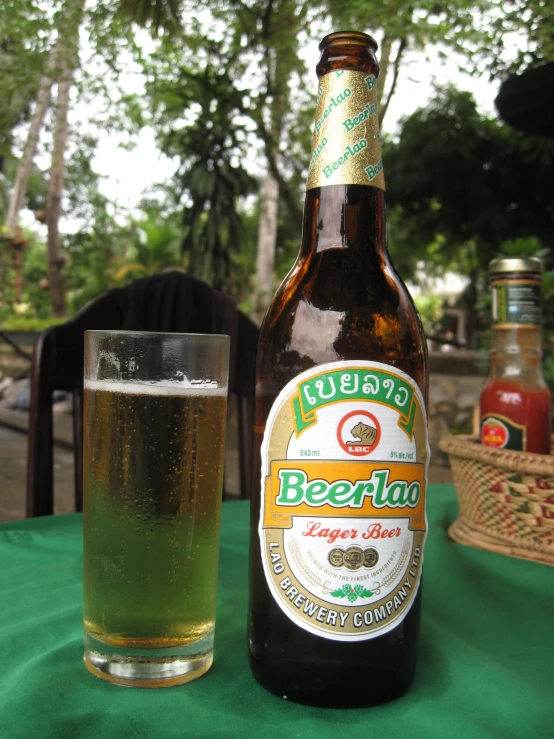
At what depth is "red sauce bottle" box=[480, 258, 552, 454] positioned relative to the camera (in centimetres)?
122

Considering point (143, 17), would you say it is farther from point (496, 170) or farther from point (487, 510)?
point (496, 170)

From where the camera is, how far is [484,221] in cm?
831

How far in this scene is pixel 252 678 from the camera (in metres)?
0.69

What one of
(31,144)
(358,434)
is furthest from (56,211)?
(358,434)

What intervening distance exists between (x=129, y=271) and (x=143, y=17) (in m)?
9.21

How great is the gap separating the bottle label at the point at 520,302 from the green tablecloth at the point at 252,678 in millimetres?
439

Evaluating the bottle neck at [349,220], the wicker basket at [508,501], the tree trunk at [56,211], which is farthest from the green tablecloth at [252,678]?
the tree trunk at [56,211]

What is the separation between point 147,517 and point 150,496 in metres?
0.02

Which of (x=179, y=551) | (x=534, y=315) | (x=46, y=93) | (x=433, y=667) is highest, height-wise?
(x=46, y=93)

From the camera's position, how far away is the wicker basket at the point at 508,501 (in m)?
1.06

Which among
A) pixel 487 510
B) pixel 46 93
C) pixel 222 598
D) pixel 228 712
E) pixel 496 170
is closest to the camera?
pixel 228 712

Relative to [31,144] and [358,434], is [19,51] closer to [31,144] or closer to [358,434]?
[31,144]

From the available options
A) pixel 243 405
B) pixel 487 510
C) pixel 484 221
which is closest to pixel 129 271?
pixel 484 221

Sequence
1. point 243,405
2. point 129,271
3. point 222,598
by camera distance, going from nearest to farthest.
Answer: point 222,598 → point 243,405 → point 129,271
